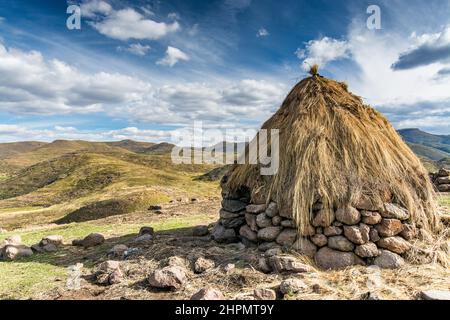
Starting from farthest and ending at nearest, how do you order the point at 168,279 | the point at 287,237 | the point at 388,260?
the point at 287,237, the point at 388,260, the point at 168,279

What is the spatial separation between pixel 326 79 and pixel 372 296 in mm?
5889

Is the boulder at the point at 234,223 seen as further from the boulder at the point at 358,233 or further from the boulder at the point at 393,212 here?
the boulder at the point at 393,212

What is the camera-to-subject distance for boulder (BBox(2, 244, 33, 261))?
9242 mm

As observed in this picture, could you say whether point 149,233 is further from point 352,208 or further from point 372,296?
point 372,296

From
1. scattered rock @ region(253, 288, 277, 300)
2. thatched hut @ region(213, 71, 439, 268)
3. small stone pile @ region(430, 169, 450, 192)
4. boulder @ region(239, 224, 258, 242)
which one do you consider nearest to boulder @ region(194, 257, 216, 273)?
thatched hut @ region(213, 71, 439, 268)

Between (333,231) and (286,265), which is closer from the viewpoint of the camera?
(286,265)

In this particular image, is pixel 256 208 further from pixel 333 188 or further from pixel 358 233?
pixel 358 233

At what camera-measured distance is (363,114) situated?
8.70 meters

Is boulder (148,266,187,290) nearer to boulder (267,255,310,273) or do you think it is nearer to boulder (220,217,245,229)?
boulder (267,255,310,273)

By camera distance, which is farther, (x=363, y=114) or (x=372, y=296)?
(x=363, y=114)

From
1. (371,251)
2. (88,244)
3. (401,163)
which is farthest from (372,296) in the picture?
(88,244)

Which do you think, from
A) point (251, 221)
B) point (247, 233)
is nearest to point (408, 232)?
point (251, 221)

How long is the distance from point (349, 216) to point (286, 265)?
1.59m

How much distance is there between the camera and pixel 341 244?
6.97m
